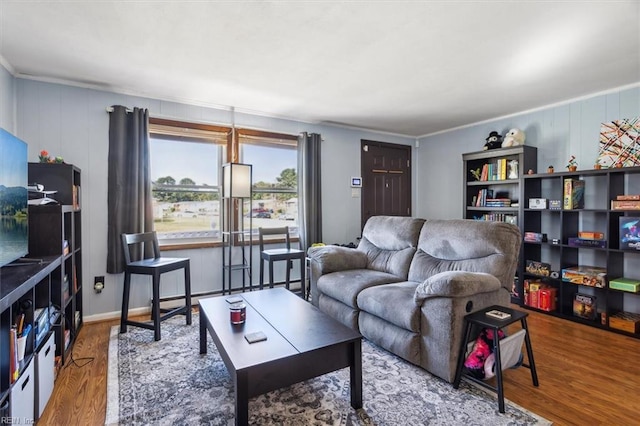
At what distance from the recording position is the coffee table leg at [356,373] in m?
1.79

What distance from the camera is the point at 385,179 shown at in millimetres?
5227

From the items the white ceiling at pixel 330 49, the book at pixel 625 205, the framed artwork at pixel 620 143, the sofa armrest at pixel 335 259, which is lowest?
the sofa armrest at pixel 335 259

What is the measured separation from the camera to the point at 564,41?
7.57 ft

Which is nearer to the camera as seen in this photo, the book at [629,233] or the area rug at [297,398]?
the area rug at [297,398]

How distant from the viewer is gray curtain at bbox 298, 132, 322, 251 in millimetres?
4277

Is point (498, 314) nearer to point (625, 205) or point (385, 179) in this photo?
point (625, 205)

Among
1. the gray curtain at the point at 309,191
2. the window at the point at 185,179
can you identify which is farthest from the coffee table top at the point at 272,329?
the gray curtain at the point at 309,191

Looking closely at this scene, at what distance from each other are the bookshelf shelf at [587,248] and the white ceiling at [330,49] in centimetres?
92

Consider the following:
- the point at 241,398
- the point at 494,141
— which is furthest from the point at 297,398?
the point at 494,141

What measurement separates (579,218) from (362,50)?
3000 mm

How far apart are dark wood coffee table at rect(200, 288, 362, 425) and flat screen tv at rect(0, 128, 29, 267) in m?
1.10

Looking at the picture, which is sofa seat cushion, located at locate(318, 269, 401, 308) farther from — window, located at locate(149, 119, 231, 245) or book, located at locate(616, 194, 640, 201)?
book, located at locate(616, 194, 640, 201)

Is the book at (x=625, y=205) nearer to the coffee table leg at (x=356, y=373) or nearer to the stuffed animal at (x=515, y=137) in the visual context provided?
the stuffed animal at (x=515, y=137)

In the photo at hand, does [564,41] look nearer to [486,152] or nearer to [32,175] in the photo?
[486,152]
